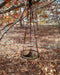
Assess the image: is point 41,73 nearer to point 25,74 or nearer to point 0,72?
point 25,74

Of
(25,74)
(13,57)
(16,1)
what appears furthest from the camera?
(13,57)

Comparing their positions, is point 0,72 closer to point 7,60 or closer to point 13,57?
point 7,60

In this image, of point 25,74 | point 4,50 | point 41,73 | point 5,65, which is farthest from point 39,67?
point 4,50

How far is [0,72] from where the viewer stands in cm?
338

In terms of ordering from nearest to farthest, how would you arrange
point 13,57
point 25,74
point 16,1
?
point 25,74 → point 16,1 → point 13,57

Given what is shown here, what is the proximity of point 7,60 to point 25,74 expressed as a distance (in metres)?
1.16

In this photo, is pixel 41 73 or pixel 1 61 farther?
pixel 1 61

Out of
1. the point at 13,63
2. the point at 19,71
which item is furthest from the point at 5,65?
the point at 19,71

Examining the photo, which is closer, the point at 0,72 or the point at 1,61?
the point at 0,72

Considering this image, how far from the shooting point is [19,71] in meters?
3.51

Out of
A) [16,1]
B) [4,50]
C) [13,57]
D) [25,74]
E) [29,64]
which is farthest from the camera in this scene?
[4,50]

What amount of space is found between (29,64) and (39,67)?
412mm

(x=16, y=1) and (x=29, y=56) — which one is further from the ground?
(x=16, y=1)

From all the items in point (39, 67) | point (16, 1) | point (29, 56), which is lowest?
point (39, 67)
